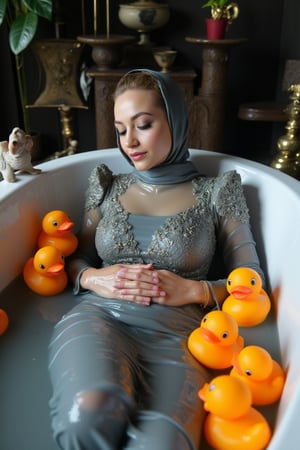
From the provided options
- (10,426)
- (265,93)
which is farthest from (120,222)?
→ (265,93)

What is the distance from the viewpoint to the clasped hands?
3.91 feet

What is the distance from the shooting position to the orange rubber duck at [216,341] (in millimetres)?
1060

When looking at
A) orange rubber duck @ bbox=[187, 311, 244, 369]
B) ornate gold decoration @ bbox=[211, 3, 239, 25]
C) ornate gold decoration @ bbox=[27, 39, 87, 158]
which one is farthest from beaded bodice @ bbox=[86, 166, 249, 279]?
ornate gold decoration @ bbox=[27, 39, 87, 158]

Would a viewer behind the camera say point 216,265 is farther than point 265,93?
No

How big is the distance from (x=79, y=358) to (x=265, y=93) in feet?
7.90

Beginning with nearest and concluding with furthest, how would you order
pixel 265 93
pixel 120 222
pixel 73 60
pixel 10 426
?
pixel 10 426 → pixel 120 222 → pixel 73 60 → pixel 265 93

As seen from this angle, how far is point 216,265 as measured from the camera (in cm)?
151

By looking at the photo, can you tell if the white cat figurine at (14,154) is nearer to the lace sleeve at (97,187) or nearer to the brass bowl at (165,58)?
the lace sleeve at (97,187)

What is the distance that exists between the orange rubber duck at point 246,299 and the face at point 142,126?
1.31ft

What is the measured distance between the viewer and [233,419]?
0.90 meters

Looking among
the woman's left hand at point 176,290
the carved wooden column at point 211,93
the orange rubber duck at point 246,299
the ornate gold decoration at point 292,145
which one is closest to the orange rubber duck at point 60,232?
the woman's left hand at point 176,290

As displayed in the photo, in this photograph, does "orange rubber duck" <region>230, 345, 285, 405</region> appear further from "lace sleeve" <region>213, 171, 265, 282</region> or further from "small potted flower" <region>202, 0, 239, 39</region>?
"small potted flower" <region>202, 0, 239, 39</region>

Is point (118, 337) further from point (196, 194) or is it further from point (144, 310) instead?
point (196, 194)

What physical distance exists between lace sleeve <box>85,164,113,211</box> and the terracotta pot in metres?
1.32
